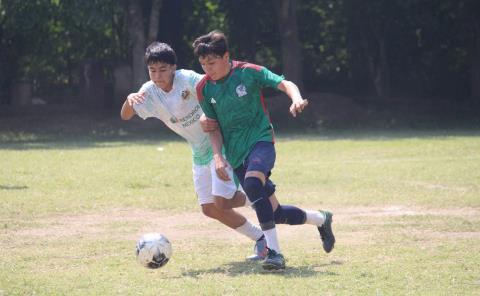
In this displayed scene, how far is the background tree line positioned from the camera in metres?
31.8

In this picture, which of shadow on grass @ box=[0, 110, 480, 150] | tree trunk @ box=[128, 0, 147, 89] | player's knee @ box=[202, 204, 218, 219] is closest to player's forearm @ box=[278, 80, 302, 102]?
player's knee @ box=[202, 204, 218, 219]

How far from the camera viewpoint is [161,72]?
8.12m

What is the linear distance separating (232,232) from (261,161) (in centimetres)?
256

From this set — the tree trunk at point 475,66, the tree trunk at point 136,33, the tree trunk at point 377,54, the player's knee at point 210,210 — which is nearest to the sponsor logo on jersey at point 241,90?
the player's knee at point 210,210

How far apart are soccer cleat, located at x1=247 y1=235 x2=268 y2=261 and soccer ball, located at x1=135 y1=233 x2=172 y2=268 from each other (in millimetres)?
937

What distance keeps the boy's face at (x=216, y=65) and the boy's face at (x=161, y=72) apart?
39cm

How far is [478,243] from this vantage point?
884 cm

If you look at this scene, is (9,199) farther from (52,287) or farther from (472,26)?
(472,26)

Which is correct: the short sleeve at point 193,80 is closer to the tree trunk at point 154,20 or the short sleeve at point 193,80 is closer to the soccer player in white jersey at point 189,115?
the soccer player in white jersey at point 189,115

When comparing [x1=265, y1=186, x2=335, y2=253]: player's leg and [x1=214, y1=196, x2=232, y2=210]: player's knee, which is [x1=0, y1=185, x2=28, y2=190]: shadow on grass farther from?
[x1=265, y1=186, x2=335, y2=253]: player's leg

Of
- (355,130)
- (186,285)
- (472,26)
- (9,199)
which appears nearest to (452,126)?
(355,130)

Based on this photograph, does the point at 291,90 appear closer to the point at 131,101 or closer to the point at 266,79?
the point at 266,79

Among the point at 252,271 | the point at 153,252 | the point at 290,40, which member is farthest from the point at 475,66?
the point at 153,252

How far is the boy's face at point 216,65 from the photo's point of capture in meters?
7.84
